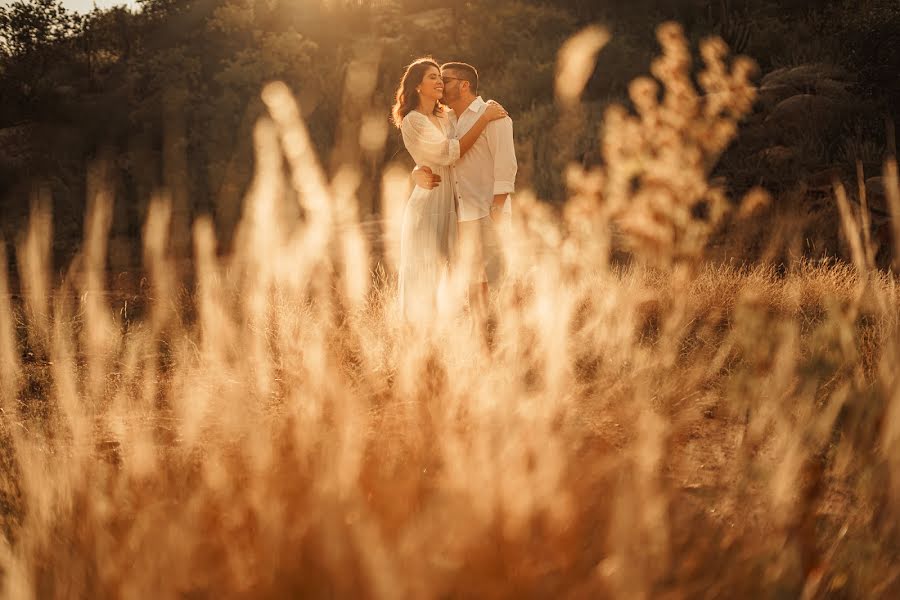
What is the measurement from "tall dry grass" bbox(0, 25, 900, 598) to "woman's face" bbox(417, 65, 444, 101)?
1.01m

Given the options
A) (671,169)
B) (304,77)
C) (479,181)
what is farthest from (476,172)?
(304,77)

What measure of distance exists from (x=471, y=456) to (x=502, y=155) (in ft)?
7.63

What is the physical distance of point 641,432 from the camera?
126 inches

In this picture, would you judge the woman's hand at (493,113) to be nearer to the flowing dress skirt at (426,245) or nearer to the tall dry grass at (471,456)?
the flowing dress skirt at (426,245)

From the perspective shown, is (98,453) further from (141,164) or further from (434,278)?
(141,164)

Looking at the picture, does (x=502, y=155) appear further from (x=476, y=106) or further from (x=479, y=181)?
(x=476, y=106)

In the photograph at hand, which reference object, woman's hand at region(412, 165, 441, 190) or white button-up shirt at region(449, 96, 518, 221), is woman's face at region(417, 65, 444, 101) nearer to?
white button-up shirt at region(449, 96, 518, 221)

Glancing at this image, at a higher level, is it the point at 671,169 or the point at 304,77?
the point at 304,77

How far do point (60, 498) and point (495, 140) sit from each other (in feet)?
10.1

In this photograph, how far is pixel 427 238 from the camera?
4605 mm

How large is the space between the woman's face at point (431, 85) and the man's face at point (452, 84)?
35cm

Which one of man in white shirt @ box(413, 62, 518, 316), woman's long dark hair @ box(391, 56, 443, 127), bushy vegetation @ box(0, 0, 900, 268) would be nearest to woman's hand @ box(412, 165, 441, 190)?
man in white shirt @ box(413, 62, 518, 316)

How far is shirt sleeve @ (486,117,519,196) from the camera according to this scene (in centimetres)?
460

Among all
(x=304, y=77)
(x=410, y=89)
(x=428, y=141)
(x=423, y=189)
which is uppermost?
(x=304, y=77)
